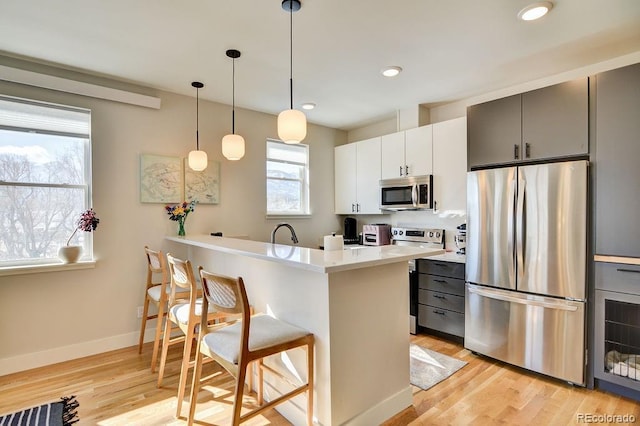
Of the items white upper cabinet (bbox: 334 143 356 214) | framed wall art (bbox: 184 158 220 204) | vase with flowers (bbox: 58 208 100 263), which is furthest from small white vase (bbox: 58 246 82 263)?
white upper cabinet (bbox: 334 143 356 214)

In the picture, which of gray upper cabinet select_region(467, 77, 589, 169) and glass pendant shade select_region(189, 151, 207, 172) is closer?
gray upper cabinet select_region(467, 77, 589, 169)


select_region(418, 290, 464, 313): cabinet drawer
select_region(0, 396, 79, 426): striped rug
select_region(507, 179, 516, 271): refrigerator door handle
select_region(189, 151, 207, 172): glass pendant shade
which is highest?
select_region(189, 151, 207, 172): glass pendant shade

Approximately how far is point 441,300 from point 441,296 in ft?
0.14

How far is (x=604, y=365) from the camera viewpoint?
231 cm

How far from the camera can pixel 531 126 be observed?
2645 millimetres

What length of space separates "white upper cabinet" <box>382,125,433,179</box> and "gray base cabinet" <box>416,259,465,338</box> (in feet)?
3.45

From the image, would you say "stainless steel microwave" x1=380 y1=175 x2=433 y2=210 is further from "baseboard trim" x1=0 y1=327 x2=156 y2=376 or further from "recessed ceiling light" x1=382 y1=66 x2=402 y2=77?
"baseboard trim" x1=0 y1=327 x2=156 y2=376

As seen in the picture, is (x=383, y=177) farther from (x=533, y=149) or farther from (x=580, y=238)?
(x=580, y=238)

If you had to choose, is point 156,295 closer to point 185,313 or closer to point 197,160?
point 185,313

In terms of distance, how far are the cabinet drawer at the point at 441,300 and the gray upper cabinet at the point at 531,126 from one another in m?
1.29

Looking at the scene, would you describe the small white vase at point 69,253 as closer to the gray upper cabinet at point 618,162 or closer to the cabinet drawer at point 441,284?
the cabinet drawer at point 441,284

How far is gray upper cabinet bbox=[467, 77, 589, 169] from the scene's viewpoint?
95.7 inches

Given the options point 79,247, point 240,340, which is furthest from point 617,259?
point 79,247

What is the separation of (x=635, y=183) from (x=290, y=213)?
3312 millimetres
